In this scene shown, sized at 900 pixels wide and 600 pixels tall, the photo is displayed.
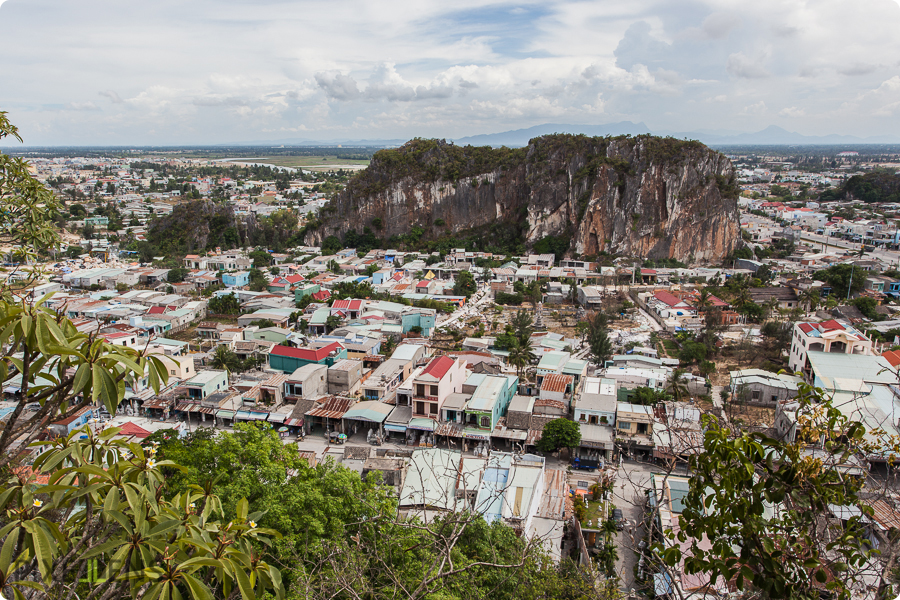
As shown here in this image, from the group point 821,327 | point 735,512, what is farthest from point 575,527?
point 821,327

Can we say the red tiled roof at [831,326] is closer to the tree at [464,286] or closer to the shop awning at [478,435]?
the shop awning at [478,435]

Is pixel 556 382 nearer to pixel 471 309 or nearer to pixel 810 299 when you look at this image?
pixel 471 309

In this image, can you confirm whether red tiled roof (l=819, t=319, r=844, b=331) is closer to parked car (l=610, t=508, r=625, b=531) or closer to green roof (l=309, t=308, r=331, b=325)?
parked car (l=610, t=508, r=625, b=531)

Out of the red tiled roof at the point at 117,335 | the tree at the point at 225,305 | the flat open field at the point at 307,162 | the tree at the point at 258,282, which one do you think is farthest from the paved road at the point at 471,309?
the flat open field at the point at 307,162

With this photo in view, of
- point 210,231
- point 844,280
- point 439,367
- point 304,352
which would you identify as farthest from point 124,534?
point 210,231

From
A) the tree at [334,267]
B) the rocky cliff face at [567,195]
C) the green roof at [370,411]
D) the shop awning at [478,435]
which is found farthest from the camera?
the rocky cliff face at [567,195]

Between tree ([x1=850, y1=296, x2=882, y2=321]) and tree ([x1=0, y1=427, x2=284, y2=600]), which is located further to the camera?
tree ([x1=850, y1=296, x2=882, y2=321])

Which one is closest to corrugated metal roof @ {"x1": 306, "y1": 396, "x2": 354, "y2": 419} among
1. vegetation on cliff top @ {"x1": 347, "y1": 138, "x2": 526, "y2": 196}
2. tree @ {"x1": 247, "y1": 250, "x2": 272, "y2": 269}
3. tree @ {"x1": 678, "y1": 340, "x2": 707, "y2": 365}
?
tree @ {"x1": 678, "y1": 340, "x2": 707, "y2": 365}
